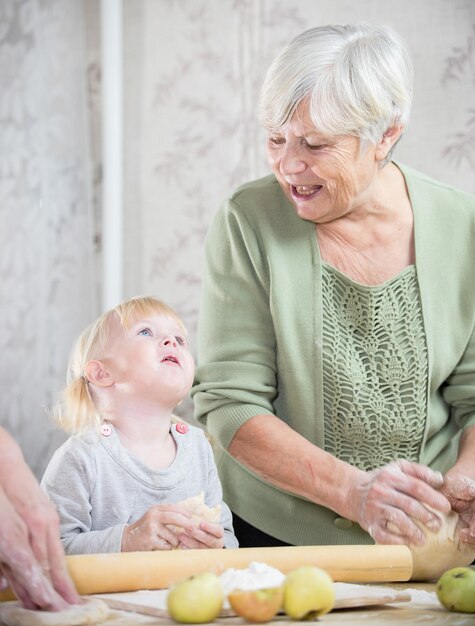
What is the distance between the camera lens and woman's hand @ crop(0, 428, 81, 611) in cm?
114

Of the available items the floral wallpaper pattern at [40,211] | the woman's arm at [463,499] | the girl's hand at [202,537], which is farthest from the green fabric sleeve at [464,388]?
the floral wallpaper pattern at [40,211]

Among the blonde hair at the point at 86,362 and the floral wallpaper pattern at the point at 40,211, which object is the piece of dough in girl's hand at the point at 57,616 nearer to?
the blonde hair at the point at 86,362

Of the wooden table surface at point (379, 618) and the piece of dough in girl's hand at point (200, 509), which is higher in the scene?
the wooden table surface at point (379, 618)

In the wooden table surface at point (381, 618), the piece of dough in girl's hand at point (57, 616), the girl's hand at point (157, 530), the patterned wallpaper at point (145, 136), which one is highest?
the patterned wallpaper at point (145, 136)

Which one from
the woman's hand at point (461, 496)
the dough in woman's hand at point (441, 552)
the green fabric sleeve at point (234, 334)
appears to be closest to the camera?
the dough in woman's hand at point (441, 552)

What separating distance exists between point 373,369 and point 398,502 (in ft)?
1.18

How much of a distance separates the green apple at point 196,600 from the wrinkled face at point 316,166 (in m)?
0.86

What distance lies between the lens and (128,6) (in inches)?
112

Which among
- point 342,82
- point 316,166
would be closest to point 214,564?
point 316,166

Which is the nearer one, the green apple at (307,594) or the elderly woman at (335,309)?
the green apple at (307,594)

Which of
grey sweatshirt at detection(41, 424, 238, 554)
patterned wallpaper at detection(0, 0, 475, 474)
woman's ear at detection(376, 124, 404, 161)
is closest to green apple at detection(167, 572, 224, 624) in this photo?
grey sweatshirt at detection(41, 424, 238, 554)

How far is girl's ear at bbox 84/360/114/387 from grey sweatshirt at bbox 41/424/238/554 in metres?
Result: 0.11

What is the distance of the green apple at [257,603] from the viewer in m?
1.12

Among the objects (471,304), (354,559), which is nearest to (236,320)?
(471,304)
